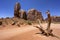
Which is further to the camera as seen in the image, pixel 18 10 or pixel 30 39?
pixel 18 10

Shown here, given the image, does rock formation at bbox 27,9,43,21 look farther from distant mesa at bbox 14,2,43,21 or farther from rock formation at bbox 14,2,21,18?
rock formation at bbox 14,2,21,18

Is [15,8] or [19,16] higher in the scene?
[15,8]

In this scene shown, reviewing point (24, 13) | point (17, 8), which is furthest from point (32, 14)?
point (17, 8)

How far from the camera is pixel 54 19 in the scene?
176 feet

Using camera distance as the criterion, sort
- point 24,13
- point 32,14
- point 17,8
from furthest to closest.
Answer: point 32,14 < point 24,13 < point 17,8

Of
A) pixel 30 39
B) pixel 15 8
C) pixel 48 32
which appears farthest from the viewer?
pixel 15 8

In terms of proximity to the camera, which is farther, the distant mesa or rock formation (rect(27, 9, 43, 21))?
rock formation (rect(27, 9, 43, 21))

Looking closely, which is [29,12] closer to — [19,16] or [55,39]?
[19,16]

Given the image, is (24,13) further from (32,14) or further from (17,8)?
(32,14)

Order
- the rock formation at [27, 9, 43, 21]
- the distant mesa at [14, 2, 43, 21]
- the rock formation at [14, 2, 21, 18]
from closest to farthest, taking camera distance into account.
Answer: the rock formation at [14, 2, 21, 18], the distant mesa at [14, 2, 43, 21], the rock formation at [27, 9, 43, 21]

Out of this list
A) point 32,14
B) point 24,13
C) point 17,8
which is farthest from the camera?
point 32,14

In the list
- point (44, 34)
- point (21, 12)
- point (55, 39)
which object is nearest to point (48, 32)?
point (44, 34)

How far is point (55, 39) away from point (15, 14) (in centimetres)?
4231

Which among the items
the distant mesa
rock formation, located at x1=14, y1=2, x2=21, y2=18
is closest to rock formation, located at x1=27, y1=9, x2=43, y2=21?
the distant mesa
